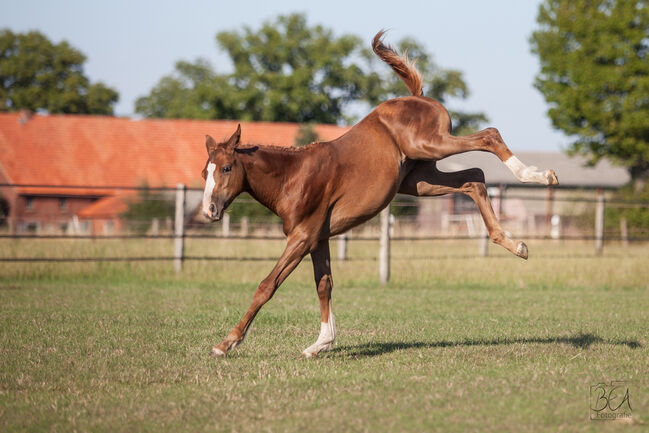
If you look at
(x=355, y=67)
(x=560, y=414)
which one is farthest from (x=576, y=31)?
(x=560, y=414)

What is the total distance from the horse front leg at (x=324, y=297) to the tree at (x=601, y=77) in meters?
33.1

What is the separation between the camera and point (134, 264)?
1656 cm

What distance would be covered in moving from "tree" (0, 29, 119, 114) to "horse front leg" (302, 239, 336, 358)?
5592cm

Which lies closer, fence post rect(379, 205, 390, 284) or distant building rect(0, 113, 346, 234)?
fence post rect(379, 205, 390, 284)

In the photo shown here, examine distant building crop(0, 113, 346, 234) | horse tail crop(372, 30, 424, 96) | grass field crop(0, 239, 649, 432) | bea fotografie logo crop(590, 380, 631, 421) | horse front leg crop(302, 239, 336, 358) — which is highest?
distant building crop(0, 113, 346, 234)

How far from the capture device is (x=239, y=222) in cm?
2983

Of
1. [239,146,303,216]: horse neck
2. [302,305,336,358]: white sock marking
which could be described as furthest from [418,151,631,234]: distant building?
[239,146,303,216]: horse neck

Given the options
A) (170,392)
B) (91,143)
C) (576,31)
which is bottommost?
(170,392)

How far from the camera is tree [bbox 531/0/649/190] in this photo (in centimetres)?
3768

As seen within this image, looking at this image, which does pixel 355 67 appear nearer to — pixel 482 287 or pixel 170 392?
pixel 482 287

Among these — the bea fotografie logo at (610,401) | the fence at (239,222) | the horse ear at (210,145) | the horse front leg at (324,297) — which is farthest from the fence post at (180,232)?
the bea fotografie logo at (610,401)

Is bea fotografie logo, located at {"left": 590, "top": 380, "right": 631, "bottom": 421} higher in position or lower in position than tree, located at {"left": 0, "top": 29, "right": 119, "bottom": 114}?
lower

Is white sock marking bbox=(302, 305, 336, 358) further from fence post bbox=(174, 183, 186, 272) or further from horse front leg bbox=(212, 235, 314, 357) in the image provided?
fence post bbox=(174, 183, 186, 272)

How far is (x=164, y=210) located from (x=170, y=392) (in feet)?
81.5
